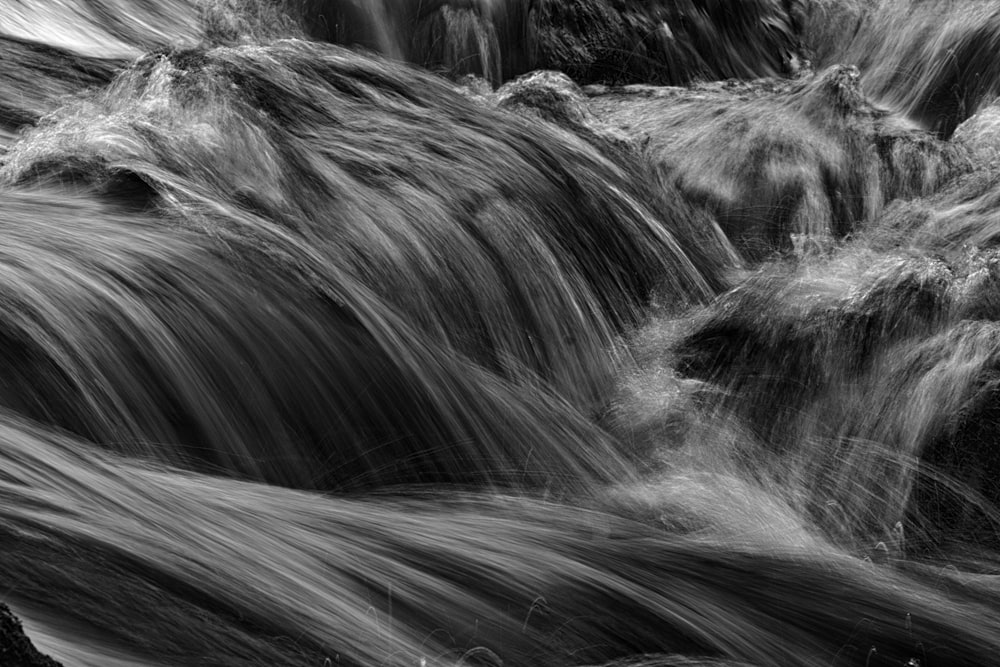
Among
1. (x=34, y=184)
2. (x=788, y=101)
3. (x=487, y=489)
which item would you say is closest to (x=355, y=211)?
(x=34, y=184)

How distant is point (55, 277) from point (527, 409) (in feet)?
5.37

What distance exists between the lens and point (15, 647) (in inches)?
90.4

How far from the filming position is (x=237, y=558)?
10.6 feet

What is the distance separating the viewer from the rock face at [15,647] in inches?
89.4

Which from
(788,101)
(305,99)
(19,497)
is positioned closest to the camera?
(19,497)

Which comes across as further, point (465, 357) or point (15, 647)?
point (465, 357)

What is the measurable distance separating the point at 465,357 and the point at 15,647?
2.75 m

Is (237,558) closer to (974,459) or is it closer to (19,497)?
(19,497)

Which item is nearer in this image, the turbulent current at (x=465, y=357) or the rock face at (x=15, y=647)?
the rock face at (x=15, y=647)

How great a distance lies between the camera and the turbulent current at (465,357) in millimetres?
3324

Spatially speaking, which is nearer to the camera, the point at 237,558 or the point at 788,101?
the point at 237,558

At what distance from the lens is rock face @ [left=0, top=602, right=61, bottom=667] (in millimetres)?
2271

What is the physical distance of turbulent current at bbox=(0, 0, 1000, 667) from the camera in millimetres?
3324

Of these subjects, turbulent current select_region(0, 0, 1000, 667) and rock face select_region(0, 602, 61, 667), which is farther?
turbulent current select_region(0, 0, 1000, 667)
